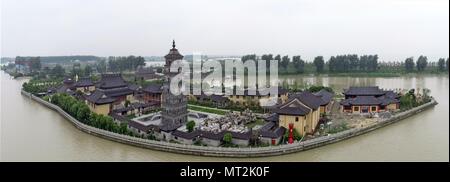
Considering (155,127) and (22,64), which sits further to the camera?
(22,64)

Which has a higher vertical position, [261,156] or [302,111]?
[302,111]

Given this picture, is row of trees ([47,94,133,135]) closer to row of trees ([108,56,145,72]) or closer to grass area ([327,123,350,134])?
grass area ([327,123,350,134])

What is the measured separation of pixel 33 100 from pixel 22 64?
3727 centimetres

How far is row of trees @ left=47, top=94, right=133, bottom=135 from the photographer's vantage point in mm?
15742

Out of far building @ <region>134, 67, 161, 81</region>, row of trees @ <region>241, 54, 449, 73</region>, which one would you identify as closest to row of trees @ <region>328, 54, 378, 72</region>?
row of trees @ <region>241, 54, 449, 73</region>

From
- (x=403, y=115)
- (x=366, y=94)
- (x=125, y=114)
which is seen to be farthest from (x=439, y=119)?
(x=125, y=114)

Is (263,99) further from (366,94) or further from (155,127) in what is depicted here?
(155,127)

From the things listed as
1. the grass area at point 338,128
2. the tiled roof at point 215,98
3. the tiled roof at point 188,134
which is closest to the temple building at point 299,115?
the grass area at point 338,128

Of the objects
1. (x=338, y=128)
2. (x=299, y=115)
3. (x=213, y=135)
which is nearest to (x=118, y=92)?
(x=213, y=135)

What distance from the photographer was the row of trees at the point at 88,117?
15742 mm

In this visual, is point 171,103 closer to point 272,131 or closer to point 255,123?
point 255,123

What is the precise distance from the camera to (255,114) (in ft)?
63.9

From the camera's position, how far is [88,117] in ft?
58.5

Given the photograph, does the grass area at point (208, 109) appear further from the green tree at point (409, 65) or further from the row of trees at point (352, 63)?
the green tree at point (409, 65)
